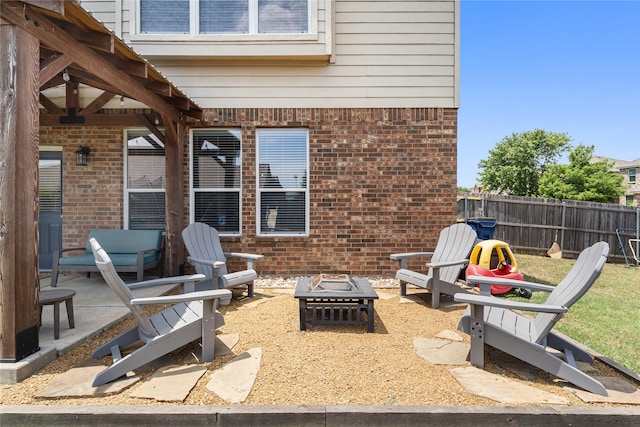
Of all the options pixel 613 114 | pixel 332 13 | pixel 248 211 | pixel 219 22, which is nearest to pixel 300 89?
pixel 332 13

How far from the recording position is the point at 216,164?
6062 millimetres

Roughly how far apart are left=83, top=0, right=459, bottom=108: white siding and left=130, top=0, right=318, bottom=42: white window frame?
272 mm

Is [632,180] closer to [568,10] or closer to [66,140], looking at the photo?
[568,10]

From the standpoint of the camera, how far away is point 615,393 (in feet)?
7.74

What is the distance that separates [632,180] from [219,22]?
41822 mm

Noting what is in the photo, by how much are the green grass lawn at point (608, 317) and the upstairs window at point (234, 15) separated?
5926mm

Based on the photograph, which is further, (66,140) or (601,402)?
(66,140)

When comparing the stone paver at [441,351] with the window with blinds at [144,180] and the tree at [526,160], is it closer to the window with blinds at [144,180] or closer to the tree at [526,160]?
the window with blinds at [144,180]

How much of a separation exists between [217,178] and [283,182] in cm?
124

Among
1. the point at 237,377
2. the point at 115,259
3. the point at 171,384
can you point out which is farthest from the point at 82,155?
the point at 237,377

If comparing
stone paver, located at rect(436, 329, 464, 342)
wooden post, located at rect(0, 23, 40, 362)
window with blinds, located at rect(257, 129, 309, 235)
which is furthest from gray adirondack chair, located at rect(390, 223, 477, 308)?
wooden post, located at rect(0, 23, 40, 362)

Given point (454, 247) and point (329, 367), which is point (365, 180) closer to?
point (454, 247)

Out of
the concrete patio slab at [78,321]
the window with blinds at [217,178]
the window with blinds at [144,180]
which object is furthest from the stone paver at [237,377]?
the window with blinds at [144,180]

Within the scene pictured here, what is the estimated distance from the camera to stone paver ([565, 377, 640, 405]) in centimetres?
226
